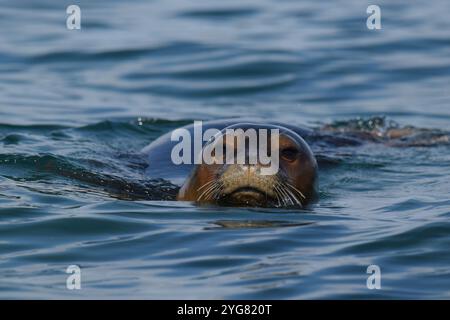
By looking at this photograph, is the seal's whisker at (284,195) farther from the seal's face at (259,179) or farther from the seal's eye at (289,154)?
the seal's eye at (289,154)

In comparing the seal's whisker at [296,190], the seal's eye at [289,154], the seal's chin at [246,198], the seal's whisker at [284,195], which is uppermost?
the seal's eye at [289,154]

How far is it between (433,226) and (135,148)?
4227mm

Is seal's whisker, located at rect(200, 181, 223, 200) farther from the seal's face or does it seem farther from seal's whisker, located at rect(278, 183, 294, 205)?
seal's whisker, located at rect(278, 183, 294, 205)

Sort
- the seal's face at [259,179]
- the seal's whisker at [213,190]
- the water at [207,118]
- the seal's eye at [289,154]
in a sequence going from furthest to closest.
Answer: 1. the seal's eye at [289,154]
2. the seal's whisker at [213,190]
3. the seal's face at [259,179]
4. the water at [207,118]

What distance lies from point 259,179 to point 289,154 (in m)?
0.44

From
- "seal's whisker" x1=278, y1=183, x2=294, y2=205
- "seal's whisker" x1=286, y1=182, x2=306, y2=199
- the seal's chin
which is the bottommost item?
the seal's chin

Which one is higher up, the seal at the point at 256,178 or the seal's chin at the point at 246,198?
the seal at the point at 256,178

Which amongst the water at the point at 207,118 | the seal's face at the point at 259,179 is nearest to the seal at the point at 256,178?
the seal's face at the point at 259,179

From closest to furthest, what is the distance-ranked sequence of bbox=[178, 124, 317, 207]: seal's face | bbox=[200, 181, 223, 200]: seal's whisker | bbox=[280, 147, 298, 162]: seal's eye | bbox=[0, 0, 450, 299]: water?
bbox=[0, 0, 450, 299]: water
bbox=[178, 124, 317, 207]: seal's face
bbox=[200, 181, 223, 200]: seal's whisker
bbox=[280, 147, 298, 162]: seal's eye

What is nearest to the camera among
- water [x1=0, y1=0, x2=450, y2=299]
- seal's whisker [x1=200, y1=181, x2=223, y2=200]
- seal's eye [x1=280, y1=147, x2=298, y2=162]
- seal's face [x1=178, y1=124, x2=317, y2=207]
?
water [x1=0, y1=0, x2=450, y2=299]

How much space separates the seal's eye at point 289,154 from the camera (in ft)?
25.8

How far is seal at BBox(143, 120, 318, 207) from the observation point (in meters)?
Result: 7.59

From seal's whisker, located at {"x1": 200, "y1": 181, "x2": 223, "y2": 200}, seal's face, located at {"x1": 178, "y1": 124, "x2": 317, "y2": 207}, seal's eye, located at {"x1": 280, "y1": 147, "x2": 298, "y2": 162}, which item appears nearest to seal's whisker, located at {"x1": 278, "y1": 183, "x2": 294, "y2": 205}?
seal's face, located at {"x1": 178, "y1": 124, "x2": 317, "y2": 207}
